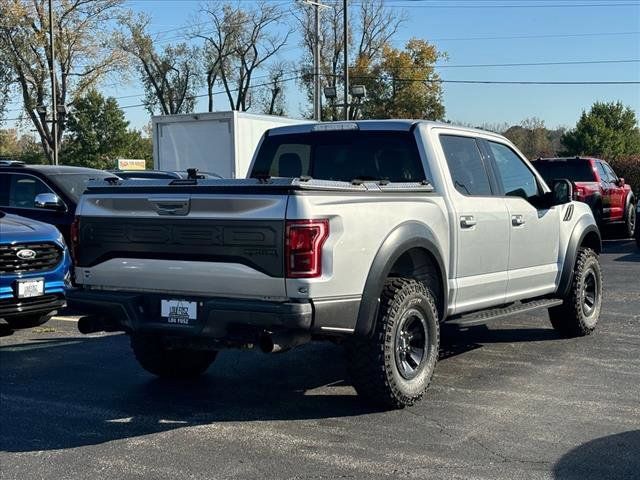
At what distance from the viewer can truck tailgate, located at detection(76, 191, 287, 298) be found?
465 cm

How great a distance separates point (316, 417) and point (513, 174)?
3104mm

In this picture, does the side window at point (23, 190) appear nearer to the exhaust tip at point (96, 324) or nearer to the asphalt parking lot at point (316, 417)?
the asphalt parking lot at point (316, 417)

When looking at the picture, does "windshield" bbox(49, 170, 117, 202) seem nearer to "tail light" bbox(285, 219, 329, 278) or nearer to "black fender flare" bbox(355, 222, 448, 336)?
"black fender flare" bbox(355, 222, 448, 336)

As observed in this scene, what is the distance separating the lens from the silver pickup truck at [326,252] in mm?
4648

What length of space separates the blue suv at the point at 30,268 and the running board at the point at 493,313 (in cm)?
399

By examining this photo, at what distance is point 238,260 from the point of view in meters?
4.76

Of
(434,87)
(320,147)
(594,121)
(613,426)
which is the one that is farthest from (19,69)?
(613,426)

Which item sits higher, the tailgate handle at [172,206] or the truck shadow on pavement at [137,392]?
the tailgate handle at [172,206]

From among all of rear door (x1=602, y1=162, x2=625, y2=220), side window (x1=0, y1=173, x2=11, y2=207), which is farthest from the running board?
rear door (x1=602, y1=162, x2=625, y2=220)

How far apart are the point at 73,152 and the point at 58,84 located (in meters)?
6.04

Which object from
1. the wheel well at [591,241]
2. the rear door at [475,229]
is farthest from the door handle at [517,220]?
the wheel well at [591,241]

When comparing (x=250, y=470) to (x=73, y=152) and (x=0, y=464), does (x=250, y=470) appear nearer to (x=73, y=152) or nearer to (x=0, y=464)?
(x=0, y=464)

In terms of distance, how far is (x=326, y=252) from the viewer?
4.63 meters

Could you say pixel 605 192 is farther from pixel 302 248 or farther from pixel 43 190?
pixel 302 248
